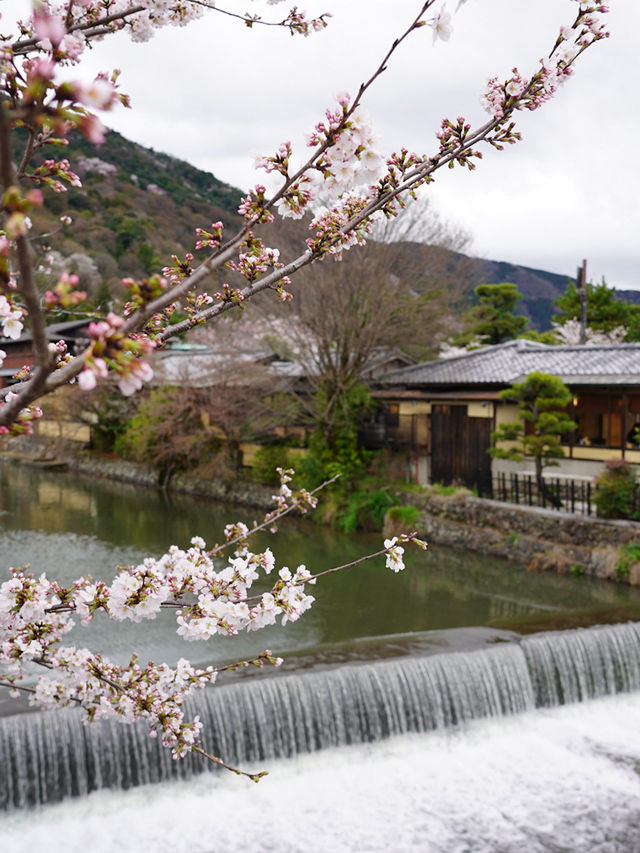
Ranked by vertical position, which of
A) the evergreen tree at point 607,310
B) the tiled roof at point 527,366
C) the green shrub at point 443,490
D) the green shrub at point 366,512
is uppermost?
the evergreen tree at point 607,310

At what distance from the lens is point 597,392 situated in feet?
50.1

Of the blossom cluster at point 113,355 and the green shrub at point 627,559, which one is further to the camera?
the green shrub at point 627,559

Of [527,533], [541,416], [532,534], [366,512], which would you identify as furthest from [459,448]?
[541,416]

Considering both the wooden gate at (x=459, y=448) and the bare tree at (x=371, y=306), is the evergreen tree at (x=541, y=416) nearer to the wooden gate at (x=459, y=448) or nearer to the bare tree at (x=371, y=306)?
the wooden gate at (x=459, y=448)

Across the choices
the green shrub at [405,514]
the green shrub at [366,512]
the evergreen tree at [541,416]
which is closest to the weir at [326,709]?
the evergreen tree at [541,416]

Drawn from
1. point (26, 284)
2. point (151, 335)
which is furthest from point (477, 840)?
point (26, 284)

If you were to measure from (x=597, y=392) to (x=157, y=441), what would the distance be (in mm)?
12335

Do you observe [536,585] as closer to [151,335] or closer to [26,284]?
[151,335]

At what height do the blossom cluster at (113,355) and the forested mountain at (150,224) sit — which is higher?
the forested mountain at (150,224)

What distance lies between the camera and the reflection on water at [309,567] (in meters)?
9.45

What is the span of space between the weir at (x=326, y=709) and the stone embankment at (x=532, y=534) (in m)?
3.23

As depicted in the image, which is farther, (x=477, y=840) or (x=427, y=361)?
(x=427, y=361)

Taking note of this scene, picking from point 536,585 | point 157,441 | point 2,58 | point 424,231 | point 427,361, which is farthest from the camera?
point 157,441

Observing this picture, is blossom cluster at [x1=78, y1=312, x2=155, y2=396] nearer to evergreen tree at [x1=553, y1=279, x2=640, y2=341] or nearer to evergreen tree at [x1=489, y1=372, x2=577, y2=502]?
evergreen tree at [x1=489, y1=372, x2=577, y2=502]
